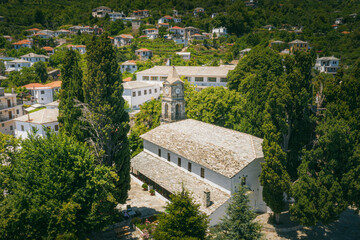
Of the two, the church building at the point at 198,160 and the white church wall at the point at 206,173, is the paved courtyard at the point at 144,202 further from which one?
the white church wall at the point at 206,173

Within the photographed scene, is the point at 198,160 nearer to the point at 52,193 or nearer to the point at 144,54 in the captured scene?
the point at 52,193

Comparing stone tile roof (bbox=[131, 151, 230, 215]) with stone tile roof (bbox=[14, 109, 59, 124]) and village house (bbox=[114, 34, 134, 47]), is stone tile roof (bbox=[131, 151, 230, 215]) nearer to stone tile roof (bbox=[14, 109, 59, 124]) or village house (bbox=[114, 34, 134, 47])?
stone tile roof (bbox=[14, 109, 59, 124])

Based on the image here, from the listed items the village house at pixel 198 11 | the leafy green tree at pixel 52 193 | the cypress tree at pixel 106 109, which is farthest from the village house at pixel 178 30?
the leafy green tree at pixel 52 193

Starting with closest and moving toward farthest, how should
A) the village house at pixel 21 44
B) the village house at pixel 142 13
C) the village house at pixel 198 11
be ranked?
1. the village house at pixel 21 44
2. the village house at pixel 142 13
3. the village house at pixel 198 11

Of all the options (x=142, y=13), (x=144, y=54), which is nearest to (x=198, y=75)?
(x=144, y=54)

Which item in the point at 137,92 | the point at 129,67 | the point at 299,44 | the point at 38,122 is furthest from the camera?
the point at 299,44

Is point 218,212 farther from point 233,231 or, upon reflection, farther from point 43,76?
point 43,76

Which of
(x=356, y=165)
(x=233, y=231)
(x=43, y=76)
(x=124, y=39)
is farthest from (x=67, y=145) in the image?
(x=124, y=39)
